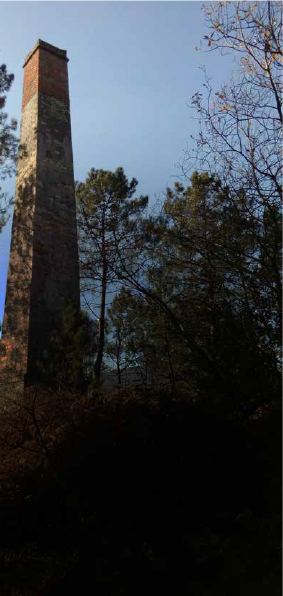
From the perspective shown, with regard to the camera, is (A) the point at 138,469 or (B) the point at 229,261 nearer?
(A) the point at 138,469

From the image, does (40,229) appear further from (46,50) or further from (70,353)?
(46,50)

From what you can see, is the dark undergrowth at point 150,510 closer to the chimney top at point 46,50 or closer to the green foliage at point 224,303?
the green foliage at point 224,303

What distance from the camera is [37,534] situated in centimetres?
323

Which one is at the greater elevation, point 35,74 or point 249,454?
point 35,74

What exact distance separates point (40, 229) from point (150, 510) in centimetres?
674

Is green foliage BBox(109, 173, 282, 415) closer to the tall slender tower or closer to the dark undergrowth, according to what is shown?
the dark undergrowth

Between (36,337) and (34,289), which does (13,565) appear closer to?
(36,337)

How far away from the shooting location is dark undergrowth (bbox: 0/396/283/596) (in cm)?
236

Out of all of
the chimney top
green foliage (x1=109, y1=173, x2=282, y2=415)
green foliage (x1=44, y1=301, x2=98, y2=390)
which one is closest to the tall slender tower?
the chimney top

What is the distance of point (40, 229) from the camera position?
8.52m

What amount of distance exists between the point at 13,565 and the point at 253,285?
2.79 metres

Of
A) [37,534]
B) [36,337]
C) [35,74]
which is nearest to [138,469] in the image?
[37,534]

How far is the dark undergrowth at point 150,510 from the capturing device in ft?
7.73

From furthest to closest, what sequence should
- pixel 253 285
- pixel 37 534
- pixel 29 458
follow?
1. pixel 29 458
2. pixel 253 285
3. pixel 37 534
